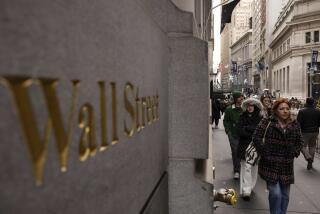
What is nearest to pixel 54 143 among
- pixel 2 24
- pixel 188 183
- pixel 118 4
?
pixel 2 24

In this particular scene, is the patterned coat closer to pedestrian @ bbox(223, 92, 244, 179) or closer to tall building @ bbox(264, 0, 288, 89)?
pedestrian @ bbox(223, 92, 244, 179)

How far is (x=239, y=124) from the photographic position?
7699mm

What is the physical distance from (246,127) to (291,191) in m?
1.51

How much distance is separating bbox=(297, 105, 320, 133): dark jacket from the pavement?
3.12ft

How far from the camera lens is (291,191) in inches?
303

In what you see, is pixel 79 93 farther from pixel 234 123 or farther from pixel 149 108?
pixel 234 123

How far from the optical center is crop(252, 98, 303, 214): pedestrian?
5266 mm

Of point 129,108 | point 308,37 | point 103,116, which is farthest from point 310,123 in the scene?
point 308,37

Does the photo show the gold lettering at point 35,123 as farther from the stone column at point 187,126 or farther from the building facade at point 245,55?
the building facade at point 245,55

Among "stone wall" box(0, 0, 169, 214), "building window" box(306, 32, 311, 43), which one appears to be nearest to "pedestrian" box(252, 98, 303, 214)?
"stone wall" box(0, 0, 169, 214)

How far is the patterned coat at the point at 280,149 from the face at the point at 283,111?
0.33 feet

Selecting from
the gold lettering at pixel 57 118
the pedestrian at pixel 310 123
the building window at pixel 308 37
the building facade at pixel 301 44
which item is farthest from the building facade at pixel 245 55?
the gold lettering at pixel 57 118

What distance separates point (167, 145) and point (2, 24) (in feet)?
10.4

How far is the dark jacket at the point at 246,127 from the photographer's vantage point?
7.49 meters
